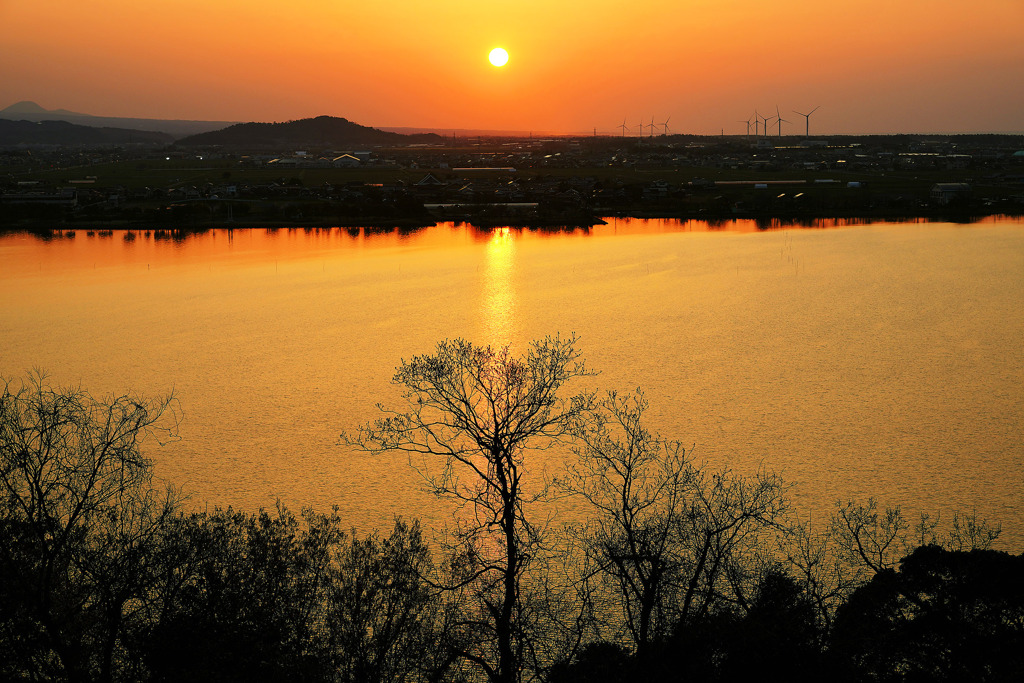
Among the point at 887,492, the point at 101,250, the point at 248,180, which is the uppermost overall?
the point at 248,180

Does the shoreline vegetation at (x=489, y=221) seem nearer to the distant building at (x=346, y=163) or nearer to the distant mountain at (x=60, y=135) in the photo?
the distant building at (x=346, y=163)

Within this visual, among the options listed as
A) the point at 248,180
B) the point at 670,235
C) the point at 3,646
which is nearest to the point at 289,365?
the point at 3,646

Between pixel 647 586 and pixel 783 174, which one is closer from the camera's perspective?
pixel 647 586

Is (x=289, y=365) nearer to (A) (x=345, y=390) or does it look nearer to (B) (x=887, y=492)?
(A) (x=345, y=390)

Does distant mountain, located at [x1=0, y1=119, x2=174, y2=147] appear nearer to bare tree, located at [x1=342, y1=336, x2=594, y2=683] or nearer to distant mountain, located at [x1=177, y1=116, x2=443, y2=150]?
distant mountain, located at [x1=177, y1=116, x2=443, y2=150]

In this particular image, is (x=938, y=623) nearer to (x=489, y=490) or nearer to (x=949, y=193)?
(x=489, y=490)

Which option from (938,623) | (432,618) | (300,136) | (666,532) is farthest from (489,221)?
(300,136)

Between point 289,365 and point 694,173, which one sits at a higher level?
point 694,173
